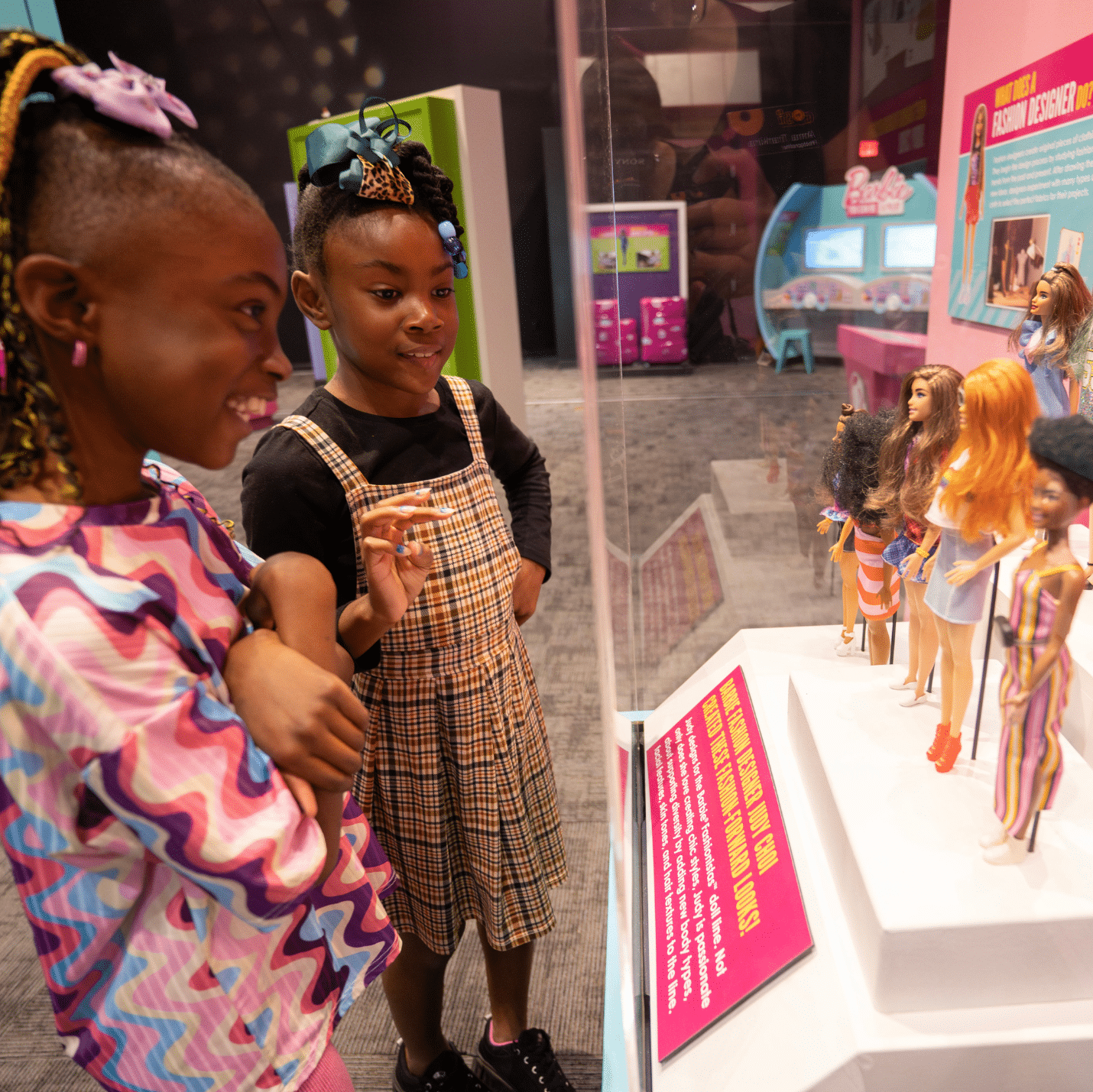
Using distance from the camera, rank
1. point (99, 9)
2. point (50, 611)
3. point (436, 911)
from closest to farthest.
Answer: point (50, 611)
point (436, 911)
point (99, 9)

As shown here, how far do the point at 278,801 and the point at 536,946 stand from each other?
128 cm

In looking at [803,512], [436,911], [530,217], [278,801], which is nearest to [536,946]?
[436,911]

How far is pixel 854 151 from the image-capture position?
144 cm

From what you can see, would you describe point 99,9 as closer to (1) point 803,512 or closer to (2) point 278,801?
(1) point 803,512

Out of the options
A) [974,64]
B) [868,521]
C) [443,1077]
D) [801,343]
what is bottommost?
[443,1077]

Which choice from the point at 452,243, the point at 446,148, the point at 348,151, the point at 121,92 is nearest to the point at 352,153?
the point at 348,151

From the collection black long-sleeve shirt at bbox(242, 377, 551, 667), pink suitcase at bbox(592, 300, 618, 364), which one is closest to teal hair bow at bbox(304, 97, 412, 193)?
black long-sleeve shirt at bbox(242, 377, 551, 667)

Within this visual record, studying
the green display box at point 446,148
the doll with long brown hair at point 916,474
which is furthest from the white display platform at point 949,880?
the green display box at point 446,148

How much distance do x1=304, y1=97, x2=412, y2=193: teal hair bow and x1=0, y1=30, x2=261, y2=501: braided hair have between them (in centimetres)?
40

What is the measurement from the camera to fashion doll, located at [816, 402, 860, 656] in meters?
1.32

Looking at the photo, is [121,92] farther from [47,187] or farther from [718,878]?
[718,878]

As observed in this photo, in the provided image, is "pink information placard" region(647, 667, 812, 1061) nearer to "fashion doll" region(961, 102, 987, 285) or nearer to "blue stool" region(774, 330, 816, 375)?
"blue stool" region(774, 330, 816, 375)

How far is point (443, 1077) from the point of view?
1.24 meters

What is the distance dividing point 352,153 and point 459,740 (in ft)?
2.23
